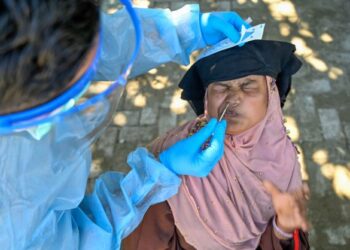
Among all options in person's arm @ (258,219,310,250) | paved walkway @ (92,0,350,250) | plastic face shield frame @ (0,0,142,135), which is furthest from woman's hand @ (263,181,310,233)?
paved walkway @ (92,0,350,250)

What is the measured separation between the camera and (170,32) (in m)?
1.98

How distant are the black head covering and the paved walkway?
138 centimetres

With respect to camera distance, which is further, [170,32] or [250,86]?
[250,86]

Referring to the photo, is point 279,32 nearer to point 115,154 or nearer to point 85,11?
point 115,154

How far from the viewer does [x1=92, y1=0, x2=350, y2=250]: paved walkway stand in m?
3.24

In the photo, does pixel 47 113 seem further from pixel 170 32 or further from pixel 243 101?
pixel 243 101

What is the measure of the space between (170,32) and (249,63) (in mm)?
417

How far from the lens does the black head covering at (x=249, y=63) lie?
2059 millimetres

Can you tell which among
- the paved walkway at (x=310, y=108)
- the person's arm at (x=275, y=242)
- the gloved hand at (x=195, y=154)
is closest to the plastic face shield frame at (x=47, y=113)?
the gloved hand at (x=195, y=154)

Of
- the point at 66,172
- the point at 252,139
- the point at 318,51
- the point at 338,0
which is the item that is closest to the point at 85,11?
the point at 66,172

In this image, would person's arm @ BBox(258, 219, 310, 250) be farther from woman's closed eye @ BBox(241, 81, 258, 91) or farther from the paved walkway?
the paved walkway

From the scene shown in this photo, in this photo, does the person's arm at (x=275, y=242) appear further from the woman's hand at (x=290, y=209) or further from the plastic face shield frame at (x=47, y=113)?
the plastic face shield frame at (x=47, y=113)

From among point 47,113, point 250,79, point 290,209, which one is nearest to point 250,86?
point 250,79

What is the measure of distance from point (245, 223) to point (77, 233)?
861 mm
